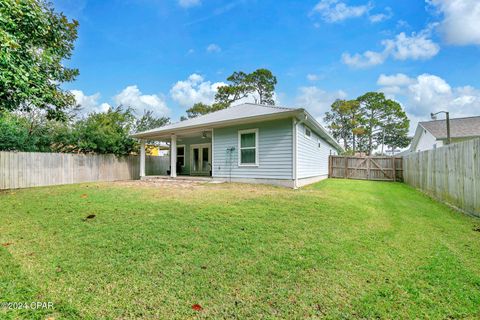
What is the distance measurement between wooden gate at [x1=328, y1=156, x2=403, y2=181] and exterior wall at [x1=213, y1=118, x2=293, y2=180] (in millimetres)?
9538

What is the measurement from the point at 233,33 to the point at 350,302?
1323 centimetres

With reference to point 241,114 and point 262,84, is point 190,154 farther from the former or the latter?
point 262,84

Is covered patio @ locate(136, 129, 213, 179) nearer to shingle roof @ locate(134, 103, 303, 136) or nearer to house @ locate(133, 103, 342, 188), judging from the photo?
shingle roof @ locate(134, 103, 303, 136)

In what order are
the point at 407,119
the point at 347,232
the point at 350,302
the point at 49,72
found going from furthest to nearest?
the point at 407,119, the point at 49,72, the point at 347,232, the point at 350,302

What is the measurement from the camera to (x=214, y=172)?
10.8m

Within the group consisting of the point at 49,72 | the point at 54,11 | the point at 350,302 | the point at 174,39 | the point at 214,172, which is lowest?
the point at 350,302

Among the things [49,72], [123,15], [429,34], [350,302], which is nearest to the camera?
[350,302]

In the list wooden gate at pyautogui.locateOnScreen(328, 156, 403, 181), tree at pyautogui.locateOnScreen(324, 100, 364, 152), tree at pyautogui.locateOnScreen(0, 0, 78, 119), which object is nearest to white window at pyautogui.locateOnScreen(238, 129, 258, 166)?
tree at pyautogui.locateOnScreen(0, 0, 78, 119)

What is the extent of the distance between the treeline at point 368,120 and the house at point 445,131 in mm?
10023

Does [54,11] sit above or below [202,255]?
above

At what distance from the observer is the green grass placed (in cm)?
204

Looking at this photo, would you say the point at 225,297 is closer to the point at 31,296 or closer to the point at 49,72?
the point at 31,296

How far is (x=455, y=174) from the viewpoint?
607 cm

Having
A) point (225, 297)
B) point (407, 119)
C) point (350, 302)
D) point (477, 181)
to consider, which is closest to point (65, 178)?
point (225, 297)
